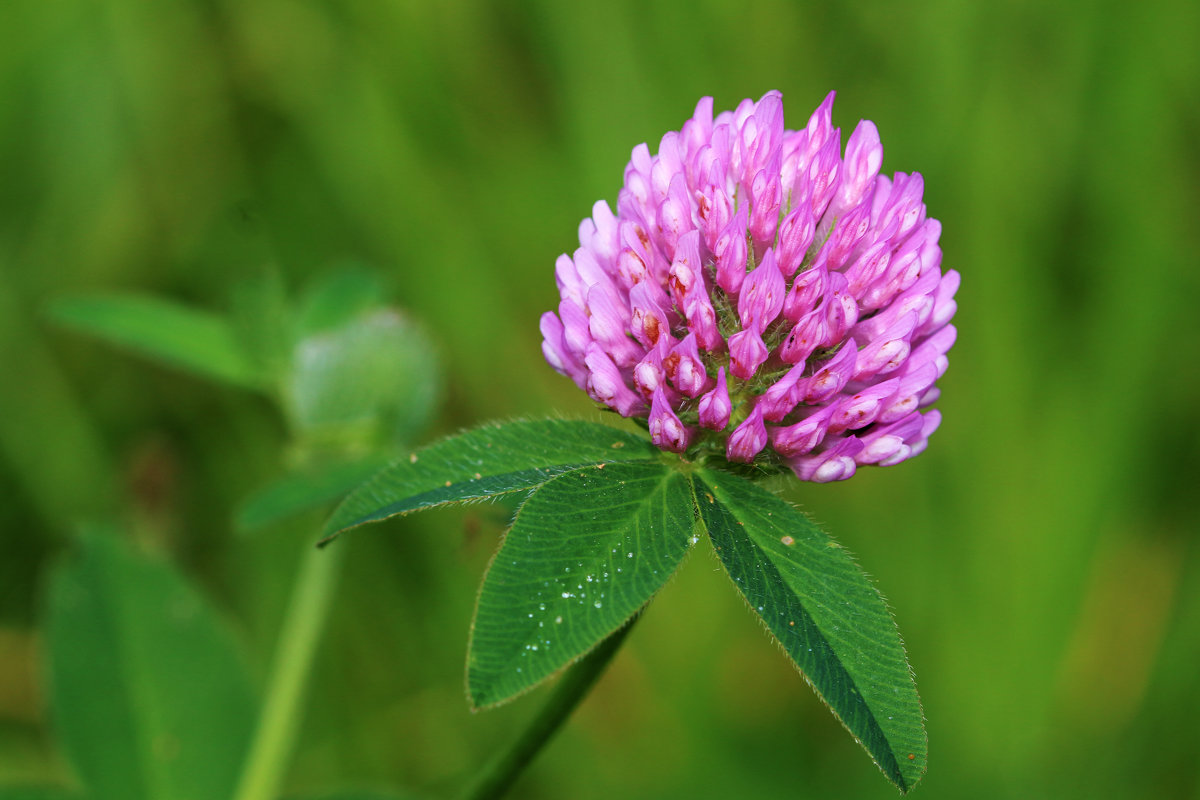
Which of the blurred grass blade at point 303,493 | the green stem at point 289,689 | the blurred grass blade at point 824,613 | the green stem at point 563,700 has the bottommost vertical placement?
the green stem at point 289,689

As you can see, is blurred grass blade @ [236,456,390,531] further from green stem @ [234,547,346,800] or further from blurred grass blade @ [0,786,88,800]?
blurred grass blade @ [0,786,88,800]

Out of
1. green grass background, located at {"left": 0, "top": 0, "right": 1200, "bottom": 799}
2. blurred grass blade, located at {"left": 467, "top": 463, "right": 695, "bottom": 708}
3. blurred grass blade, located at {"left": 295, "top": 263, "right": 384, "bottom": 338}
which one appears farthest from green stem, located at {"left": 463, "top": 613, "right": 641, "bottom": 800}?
green grass background, located at {"left": 0, "top": 0, "right": 1200, "bottom": 799}

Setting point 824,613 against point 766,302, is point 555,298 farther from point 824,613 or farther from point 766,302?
point 824,613

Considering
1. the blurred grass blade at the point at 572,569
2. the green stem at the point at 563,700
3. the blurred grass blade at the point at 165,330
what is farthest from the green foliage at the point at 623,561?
the blurred grass blade at the point at 165,330

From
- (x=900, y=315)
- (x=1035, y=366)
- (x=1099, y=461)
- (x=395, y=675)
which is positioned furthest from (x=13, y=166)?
(x=1099, y=461)

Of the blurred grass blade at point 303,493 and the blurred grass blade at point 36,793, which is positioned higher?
the blurred grass blade at point 303,493

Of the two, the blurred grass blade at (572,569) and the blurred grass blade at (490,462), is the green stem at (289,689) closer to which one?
the blurred grass blade at (490,462)

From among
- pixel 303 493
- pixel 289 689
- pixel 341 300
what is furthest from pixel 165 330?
pixel 289 689
